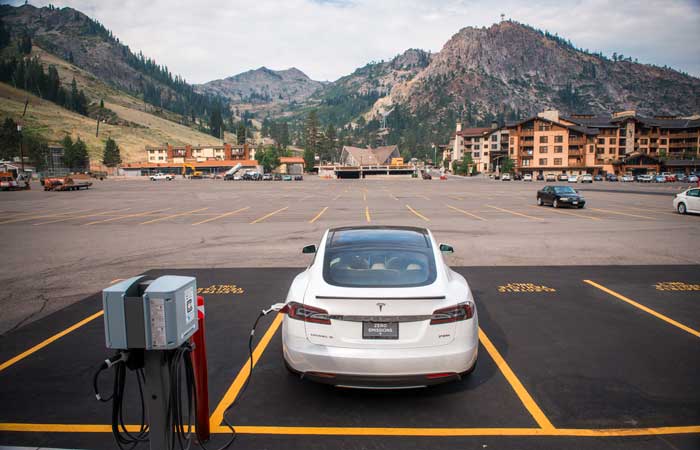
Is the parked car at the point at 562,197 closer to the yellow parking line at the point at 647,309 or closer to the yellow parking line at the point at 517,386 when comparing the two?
the yellow parking line at the point at 647,309

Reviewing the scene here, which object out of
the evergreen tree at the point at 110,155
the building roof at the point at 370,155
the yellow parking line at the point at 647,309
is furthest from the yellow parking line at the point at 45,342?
the evergreen tree at the point at 110,155

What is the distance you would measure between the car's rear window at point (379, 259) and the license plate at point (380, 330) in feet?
1.44

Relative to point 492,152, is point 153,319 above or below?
below

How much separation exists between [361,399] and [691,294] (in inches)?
296

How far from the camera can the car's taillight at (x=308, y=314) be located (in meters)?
4.11

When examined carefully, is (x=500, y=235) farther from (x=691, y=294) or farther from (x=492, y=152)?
(x=492, y=152)

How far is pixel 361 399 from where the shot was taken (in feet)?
15.1

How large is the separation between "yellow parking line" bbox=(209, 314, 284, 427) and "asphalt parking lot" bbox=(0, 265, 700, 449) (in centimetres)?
2

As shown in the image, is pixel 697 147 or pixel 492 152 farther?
pixel 492 152

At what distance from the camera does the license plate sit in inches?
159

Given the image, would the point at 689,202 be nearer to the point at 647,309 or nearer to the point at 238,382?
the point at 647,309

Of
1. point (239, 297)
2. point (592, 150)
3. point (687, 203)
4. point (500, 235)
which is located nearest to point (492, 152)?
point (592, 150)

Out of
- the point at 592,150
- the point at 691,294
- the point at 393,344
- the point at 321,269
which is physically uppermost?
the point at 592,150

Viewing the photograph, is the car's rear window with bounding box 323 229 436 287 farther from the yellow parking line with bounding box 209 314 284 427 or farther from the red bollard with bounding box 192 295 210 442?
the yellow parking line with bounding box 209 314 284 427
